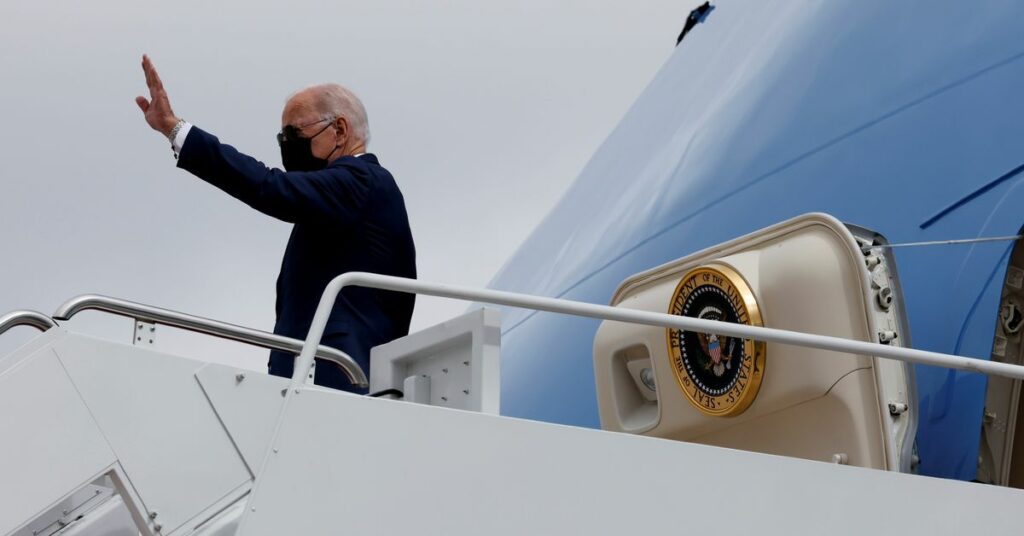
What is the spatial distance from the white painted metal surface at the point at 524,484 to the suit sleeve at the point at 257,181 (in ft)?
4.63

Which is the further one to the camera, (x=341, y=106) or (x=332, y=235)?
(x=341, y=106)

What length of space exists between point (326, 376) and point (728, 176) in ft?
10.2

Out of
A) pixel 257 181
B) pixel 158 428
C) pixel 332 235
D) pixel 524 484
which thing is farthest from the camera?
pixel 332 235

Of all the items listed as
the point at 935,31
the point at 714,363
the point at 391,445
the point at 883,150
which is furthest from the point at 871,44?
the point at 391,445

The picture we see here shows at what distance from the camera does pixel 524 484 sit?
140 inches

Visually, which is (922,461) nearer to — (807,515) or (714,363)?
(714,363)

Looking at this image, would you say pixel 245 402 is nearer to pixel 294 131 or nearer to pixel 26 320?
pixel 26 320

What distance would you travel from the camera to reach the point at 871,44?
22.0 feet

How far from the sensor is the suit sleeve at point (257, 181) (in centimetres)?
461

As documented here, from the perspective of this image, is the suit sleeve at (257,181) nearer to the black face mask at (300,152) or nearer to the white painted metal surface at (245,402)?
the black face mask at (300,152)

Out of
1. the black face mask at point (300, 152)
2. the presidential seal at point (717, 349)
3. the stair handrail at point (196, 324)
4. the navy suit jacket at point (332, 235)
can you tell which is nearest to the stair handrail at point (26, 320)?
the stair handrail at point (196, 324)

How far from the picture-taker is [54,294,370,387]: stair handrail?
4.02 meters

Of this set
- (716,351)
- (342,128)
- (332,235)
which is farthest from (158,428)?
(716,351)

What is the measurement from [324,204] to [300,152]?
582 mm
